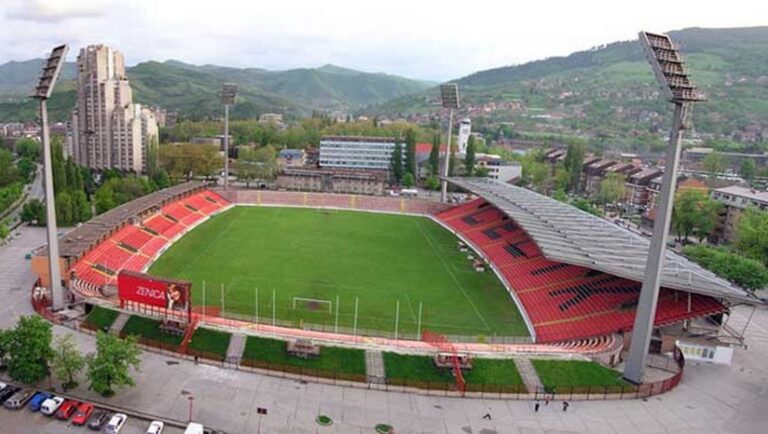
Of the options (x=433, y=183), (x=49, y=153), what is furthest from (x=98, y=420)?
(x=433, y=183)

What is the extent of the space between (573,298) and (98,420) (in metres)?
34.1

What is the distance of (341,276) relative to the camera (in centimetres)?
5253

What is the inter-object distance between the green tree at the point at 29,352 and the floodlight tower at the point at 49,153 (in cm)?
989

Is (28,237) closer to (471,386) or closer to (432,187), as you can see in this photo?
(471,386)

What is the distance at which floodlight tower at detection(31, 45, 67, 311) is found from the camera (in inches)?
1470

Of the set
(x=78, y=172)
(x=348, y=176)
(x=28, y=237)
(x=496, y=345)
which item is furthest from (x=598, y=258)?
(x=78, y=172)

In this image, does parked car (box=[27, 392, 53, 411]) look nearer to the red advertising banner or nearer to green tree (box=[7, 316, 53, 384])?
green tree (box=[7, 316, 53, 384])

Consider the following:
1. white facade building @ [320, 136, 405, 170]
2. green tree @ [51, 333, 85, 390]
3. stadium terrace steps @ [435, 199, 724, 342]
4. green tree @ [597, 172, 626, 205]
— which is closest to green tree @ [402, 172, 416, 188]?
white facade building @ [320, 136, 405, 170]

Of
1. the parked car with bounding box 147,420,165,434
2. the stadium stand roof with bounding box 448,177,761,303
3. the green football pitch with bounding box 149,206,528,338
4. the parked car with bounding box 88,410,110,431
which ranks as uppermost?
the stadium stand roof with bounding box 448,177,761,303

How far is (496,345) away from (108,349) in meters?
23.7

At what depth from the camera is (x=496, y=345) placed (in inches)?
1425

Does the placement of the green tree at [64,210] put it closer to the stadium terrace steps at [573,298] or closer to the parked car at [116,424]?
the parked car at [116,424]

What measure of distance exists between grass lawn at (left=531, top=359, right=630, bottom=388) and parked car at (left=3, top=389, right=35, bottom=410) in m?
28.3

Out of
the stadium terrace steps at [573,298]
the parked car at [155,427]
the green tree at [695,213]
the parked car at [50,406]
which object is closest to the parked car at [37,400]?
the parked car at [50,406]
